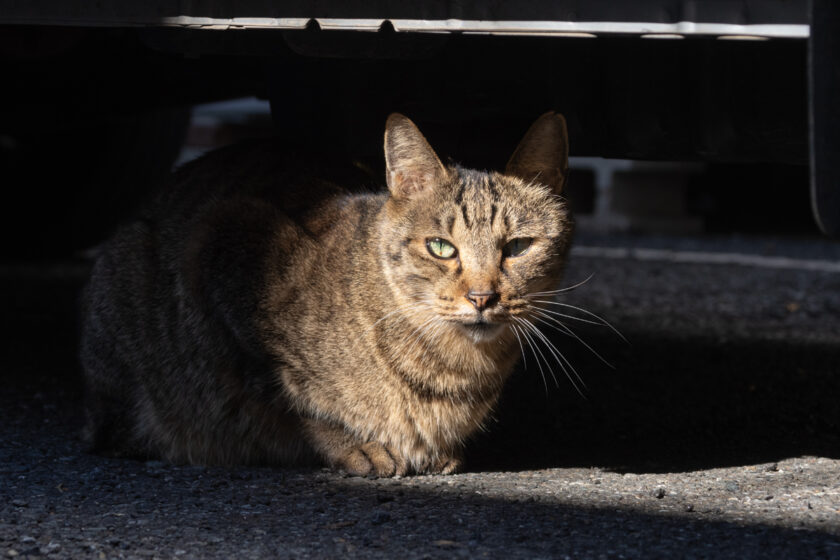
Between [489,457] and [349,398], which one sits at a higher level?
[349,398]

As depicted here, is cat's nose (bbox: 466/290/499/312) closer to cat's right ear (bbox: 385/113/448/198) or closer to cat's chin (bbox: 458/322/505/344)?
cat's chin (bbox: 458/322/505/344)

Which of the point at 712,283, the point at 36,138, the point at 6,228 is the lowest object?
the point at 712,283

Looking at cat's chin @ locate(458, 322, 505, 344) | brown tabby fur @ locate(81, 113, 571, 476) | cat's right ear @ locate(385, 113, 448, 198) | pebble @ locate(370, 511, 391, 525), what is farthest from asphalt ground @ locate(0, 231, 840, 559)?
cat's right ear @ locate(385, 113, 448, 198)

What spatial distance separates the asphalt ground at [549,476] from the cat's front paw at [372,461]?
55 millimetres

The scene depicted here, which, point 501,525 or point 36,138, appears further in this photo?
point 36,138

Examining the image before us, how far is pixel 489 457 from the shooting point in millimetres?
2592

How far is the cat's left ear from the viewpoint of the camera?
2.17 m

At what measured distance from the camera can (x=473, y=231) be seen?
2.22 metres

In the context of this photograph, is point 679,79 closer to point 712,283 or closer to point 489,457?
point 489,457

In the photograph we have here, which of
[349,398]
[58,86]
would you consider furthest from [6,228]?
[349,398]

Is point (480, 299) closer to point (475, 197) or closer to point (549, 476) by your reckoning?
point (475, 197)

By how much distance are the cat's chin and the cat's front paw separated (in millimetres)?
356

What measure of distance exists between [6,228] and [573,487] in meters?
3.92

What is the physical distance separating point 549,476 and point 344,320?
599 millimetres
